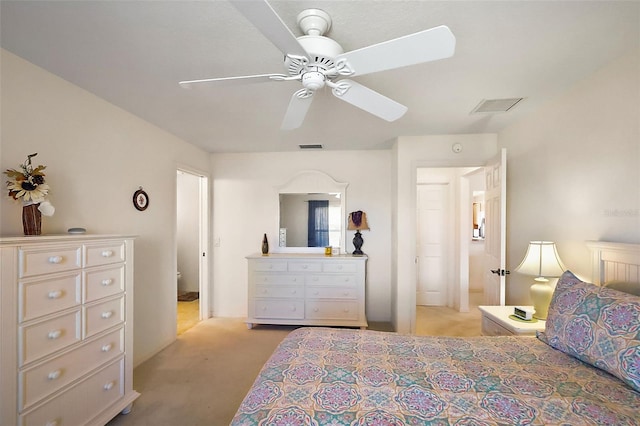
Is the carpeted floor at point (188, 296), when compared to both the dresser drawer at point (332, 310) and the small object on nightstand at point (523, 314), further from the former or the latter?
the small object on nightstand at point (523, 314)

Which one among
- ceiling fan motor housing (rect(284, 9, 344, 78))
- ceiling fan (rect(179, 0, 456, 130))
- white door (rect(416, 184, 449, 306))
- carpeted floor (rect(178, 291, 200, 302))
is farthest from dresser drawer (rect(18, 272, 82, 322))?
white door (rect(416, 184, 449, 306))

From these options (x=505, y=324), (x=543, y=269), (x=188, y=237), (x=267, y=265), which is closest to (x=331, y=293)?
(x=267, y=265)

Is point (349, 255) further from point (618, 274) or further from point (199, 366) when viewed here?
point (618, 274)

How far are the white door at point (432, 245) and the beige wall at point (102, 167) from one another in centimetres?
348

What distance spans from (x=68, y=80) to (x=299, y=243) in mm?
2828

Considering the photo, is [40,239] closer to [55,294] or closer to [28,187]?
→ [55,294]

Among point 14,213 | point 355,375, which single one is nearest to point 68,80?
point 14,213

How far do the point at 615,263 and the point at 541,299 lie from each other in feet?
1.69

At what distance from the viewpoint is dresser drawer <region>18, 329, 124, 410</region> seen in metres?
1.42

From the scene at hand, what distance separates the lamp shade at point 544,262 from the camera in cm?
203

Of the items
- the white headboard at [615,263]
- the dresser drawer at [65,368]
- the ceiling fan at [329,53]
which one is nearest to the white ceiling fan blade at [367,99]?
the ceiling fan at [329,53]

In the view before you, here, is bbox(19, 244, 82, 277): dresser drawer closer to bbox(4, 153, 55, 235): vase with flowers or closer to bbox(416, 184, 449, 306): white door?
bbox(4, 153, 55, 235): vase with flowers

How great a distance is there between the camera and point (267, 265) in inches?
141

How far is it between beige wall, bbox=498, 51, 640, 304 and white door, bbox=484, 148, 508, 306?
0.21 metres
